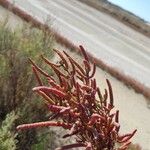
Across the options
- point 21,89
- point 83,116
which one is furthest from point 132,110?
point 83,116

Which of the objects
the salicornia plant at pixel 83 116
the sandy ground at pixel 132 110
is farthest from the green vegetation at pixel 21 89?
the salicornia plant at pixel 83 116

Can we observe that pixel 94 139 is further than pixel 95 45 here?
No

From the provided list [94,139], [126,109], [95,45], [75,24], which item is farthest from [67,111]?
[75,24]

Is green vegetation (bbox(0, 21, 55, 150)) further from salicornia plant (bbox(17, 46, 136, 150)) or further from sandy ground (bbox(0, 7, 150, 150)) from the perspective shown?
salicornia plant (bbox(17, 46, 136, 150))

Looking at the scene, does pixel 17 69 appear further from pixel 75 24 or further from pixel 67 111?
pixel 75 24

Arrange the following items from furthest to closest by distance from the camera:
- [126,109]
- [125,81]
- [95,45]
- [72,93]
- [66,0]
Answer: [66,0] < [95,45] < [125,81] < [126,109] < [72,93]

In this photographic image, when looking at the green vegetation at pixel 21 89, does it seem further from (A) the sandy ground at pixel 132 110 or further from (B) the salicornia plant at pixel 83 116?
(B) the salicornia plant at pixel 83 116

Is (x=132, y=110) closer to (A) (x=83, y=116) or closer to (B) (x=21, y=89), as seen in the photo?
(B) (x=21, y=89)

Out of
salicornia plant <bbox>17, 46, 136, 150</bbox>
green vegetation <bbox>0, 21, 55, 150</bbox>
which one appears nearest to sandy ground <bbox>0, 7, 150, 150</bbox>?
green vegetation <bbox>0, 21, 55, 150</bbox>
